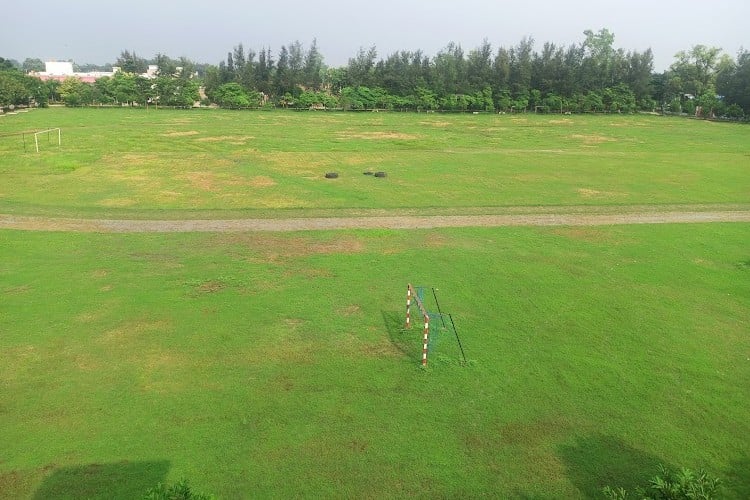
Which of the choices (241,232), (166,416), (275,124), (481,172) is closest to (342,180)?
(481,172)

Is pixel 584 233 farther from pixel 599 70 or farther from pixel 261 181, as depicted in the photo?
pixel 599 70

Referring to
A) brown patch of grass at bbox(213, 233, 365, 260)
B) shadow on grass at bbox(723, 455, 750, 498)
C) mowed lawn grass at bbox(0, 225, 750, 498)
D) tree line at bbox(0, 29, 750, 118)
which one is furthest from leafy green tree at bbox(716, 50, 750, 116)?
shadow on grass at bbox(723, 455, 750, 498)

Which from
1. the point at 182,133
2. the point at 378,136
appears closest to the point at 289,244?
the point at 378,136

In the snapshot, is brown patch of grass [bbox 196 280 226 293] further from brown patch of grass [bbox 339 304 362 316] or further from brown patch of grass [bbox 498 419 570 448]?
brown patch of grass [bbox 498 419 570 448]

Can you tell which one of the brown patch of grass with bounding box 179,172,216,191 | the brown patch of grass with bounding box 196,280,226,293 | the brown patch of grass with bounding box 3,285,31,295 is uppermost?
the brown patch of grass with bounding box 179,172,216,191

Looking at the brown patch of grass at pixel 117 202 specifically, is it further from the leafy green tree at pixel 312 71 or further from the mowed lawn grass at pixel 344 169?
the leafy green tree at pixel 312 71

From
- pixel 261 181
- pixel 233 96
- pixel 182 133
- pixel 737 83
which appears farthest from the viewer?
pixel 233 96
